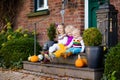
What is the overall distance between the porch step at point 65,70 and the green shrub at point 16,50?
0.61 meters

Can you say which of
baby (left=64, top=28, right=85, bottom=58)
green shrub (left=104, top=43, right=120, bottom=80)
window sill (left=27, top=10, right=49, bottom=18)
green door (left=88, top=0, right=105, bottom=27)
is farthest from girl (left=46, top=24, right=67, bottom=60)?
window sill (left=27, top=10, right=49, bottom=18)

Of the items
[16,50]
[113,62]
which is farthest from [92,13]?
[113,62]

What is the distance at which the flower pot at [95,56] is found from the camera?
274 inches

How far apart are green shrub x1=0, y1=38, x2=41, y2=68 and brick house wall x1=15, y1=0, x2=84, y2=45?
879 millimetres

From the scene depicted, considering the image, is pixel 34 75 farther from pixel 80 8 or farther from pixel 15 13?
pixel 15 13

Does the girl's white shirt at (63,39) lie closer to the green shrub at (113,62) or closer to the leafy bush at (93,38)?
the leafy bush at (93,38)

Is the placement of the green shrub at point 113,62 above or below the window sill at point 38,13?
below

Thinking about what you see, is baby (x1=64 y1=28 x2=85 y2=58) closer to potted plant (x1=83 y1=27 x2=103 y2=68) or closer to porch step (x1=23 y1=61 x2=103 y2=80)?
porch step (x1=23 y1=61 x2=103 y2=80)

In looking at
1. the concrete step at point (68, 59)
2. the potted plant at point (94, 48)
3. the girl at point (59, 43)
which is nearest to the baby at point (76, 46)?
the concrete step at point (68, 59)

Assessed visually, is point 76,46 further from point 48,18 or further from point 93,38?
point 48,18

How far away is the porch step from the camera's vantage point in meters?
6.78

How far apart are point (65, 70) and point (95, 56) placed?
913 millimetres

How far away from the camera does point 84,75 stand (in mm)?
6996

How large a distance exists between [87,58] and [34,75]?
5.87ft
